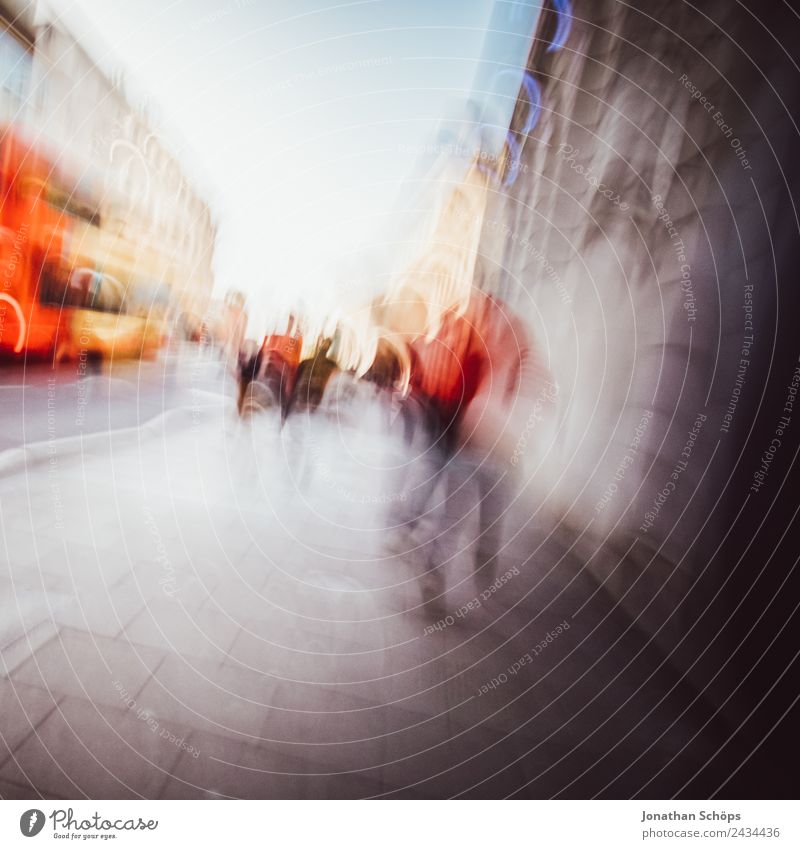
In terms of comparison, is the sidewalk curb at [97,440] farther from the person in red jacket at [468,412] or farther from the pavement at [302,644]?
the person in red jacket at [468,412]

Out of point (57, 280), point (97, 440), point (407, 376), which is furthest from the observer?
point (97, 440)

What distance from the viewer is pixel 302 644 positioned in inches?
29.4

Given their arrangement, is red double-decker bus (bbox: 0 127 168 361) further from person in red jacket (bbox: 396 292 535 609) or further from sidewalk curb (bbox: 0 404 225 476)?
person in red jacket (bbox: 396 292 535 609)

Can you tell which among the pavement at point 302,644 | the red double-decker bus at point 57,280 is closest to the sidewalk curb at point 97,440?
the pavement at point 302,644

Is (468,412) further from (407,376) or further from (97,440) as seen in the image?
(97,440)

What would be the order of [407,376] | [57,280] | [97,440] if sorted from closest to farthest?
[57,280] < [407,376] < [97,440]

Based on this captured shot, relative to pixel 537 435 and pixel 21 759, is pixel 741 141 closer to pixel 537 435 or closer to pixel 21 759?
pixel 537 435

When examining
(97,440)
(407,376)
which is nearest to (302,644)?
(407,376)

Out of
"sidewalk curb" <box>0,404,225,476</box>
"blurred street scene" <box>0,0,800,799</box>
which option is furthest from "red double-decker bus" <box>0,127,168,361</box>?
"sidewalk curb" <box>0,404,225,476</box>

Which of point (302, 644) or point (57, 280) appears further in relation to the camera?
point (302, 644)

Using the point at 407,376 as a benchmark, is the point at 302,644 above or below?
below

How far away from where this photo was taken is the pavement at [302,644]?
591 millimetres

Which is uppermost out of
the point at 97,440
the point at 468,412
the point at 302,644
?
the point at 468,412

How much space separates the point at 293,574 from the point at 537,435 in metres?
0.56
